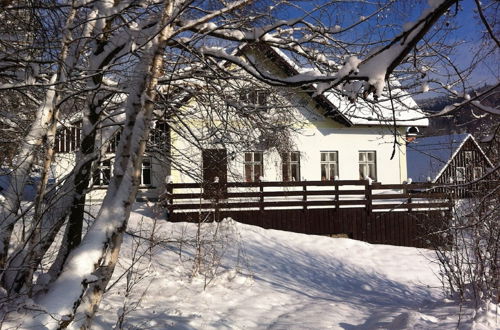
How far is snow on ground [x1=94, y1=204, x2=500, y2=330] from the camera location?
20.7 ft

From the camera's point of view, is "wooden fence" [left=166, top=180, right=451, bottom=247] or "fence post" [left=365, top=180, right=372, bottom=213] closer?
"wooden fence" [left=166, top=180, right=451, bottom=247]

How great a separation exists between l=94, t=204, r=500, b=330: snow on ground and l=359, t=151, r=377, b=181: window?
6227 millimetres

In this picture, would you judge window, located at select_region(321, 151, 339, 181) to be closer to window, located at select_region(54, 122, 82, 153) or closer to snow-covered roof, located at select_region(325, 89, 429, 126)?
window, located at select_region(54, 122, 82, 153)

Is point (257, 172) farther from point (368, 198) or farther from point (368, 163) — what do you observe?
point (368, 163)

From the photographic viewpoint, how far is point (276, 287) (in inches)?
356

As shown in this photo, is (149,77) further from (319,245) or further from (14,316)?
(319,245)

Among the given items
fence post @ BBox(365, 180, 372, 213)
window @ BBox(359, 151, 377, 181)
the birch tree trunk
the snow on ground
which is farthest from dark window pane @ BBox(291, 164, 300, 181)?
the birch tree trunk

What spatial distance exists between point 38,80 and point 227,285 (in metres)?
4.58

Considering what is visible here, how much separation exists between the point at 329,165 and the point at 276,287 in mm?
10171

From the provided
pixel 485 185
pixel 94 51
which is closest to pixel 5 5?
pixel 94 51

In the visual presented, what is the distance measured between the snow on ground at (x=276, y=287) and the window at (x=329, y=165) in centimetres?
585

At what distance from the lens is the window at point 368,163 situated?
18.9 metres

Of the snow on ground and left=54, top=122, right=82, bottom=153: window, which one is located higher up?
left=54, top=122, right=82, bottom=153: window

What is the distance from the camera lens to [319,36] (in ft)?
19.0
